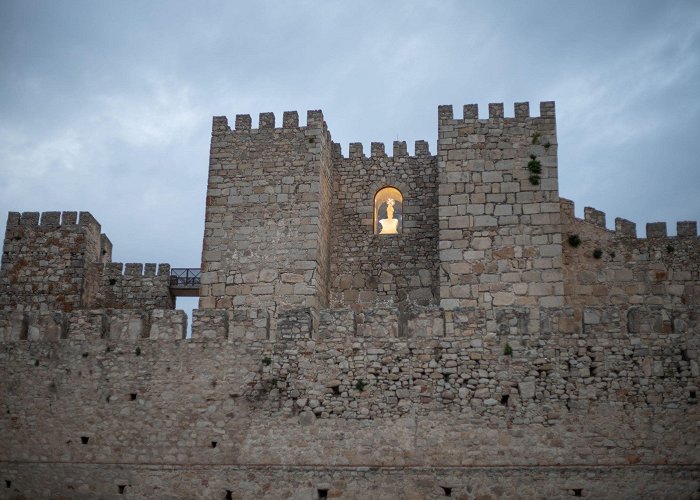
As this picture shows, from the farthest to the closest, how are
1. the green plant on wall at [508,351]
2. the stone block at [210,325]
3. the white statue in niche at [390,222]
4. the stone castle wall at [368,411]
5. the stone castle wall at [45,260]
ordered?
the stone castle wall at [45,260], the white statue in niche at [390,222], the stone block at [210,325], the green plant on wall at [508,351], the stone castle wall at [368,411]

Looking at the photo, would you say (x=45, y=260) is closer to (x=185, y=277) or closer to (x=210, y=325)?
(x=185, y=277)

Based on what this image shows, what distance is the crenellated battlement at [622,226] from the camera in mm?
19422

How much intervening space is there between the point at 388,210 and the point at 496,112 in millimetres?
3718

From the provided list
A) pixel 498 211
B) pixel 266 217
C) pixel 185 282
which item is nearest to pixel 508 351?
pixel 498 211

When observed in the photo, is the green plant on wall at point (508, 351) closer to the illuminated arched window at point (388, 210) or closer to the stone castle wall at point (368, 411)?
the stone castle wall at point (368, 411)

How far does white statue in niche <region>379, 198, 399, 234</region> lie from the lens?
20.2 meters


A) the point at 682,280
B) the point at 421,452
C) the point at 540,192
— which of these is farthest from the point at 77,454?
the point at 682,280

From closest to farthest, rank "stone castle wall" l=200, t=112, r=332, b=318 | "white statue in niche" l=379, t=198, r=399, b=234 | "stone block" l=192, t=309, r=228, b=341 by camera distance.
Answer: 1. "stone block" l=192, t=309, r=228, b=341
2. "stone castle wall" l=200, t=112, r=332, b=318
3. "white statue in niche" l=379, t=198, r=399, b=234

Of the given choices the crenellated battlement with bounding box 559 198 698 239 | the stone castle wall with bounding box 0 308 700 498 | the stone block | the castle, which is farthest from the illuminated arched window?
the stone block

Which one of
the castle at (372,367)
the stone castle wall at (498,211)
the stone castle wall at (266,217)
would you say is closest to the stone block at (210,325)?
the castle at (372,367)

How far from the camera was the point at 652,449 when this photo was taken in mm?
13055

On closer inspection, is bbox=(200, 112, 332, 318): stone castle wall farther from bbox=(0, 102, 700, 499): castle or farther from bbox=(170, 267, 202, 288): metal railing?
bbox=(170, 267, 202, 288): metal railing

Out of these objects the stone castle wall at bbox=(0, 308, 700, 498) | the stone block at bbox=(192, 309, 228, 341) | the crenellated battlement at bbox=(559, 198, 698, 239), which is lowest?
the stone castle wall at bbox=(0, 308, 700, 498)

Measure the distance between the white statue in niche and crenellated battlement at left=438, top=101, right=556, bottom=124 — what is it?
2.93 m
